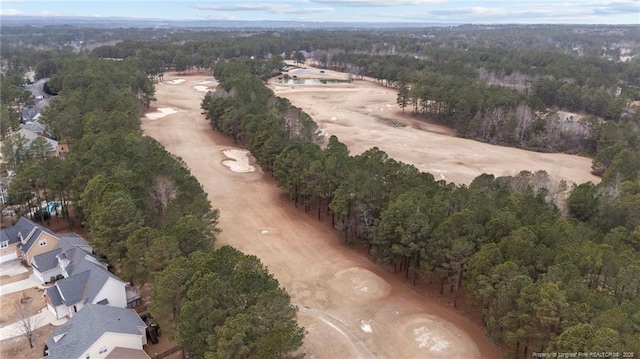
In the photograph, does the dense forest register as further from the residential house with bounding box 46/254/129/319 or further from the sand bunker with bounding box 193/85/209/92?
the sand bunker with bounding box 193/85/209/92

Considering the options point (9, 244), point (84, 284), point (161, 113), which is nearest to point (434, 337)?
point (84, 284)

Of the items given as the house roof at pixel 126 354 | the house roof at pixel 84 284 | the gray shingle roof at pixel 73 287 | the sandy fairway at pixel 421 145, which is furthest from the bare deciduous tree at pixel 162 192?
the sandy fairway at pixel 421 145

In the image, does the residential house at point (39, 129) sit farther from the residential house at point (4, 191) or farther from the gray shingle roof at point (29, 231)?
the gray shingle roof at point (29, 231)

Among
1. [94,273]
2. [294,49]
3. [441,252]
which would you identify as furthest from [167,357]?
[294,49]

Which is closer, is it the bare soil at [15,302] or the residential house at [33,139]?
the bare soil at [15,302]

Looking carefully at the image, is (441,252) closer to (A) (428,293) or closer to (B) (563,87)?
A: (A) (428,293)

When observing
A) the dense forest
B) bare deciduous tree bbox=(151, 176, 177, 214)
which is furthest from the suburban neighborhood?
bare deciduous tree bbox=(151, 176, 177, 214)
